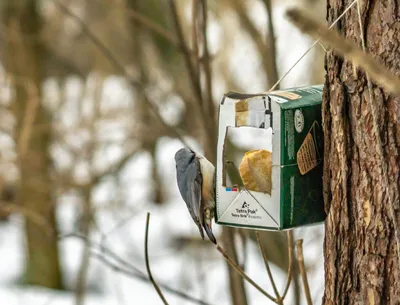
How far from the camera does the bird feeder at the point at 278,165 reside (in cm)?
141

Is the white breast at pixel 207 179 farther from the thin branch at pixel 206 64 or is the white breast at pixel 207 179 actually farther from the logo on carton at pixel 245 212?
the thin branch at pixel 206 64

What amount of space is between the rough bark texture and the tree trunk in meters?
3.98

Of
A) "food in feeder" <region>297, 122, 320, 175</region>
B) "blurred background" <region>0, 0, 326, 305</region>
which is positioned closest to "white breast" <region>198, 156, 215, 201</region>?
"food in feeder" <region>297, 122, 320, 175</region>

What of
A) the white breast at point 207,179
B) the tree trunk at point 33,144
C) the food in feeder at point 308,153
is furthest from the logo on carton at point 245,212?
the tree trunk at point 33,144

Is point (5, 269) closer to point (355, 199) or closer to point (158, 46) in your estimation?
point (158, 46)

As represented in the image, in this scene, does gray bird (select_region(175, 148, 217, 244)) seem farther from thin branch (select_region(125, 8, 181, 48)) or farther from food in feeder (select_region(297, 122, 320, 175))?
thin branch (select_region(125, 8, 181, 48))

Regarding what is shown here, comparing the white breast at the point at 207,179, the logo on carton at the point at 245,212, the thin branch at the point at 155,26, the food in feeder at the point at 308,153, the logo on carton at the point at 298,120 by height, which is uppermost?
the thin branch at the point at 155,26

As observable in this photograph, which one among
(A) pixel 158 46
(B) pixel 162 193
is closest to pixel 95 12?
(A) pixel 158 46

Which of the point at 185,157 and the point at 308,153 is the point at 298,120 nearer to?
the point at 308,153

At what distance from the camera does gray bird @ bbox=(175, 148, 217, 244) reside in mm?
1706

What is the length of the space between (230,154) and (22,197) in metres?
2.96

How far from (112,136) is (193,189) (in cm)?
436

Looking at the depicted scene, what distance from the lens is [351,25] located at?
4.22ft

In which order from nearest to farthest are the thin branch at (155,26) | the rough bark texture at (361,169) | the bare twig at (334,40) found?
the bare twig at (334,40) < the rough bark texture at (361,169) < the thin branch at (155,26)
